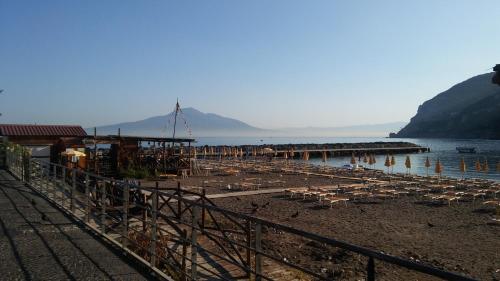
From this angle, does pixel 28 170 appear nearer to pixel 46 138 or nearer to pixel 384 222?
pixel 384 222

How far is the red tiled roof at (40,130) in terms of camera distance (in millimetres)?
30775

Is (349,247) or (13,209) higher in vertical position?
(349,247)

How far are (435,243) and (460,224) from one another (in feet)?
12.4

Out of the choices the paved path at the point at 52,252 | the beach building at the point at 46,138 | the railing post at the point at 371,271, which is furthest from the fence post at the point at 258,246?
the beach building at the point at 46,138

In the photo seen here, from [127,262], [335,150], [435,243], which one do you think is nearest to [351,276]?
[435,243]

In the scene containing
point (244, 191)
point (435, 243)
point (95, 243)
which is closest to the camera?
point (95, 243)

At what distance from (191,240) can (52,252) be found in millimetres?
2641

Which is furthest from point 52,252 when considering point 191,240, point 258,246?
point 258,246

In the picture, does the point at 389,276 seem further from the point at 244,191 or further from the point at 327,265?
the point at 244,191

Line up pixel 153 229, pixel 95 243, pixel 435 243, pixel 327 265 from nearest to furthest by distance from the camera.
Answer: pixel 153 229, pixel 95 243, pixel 327 265, pixel 435 243

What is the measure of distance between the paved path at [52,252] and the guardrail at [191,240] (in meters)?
0.31

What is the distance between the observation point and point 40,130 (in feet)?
104

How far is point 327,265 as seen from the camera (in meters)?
10.9

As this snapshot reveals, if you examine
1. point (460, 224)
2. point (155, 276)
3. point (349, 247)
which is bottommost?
point (460, 224)
